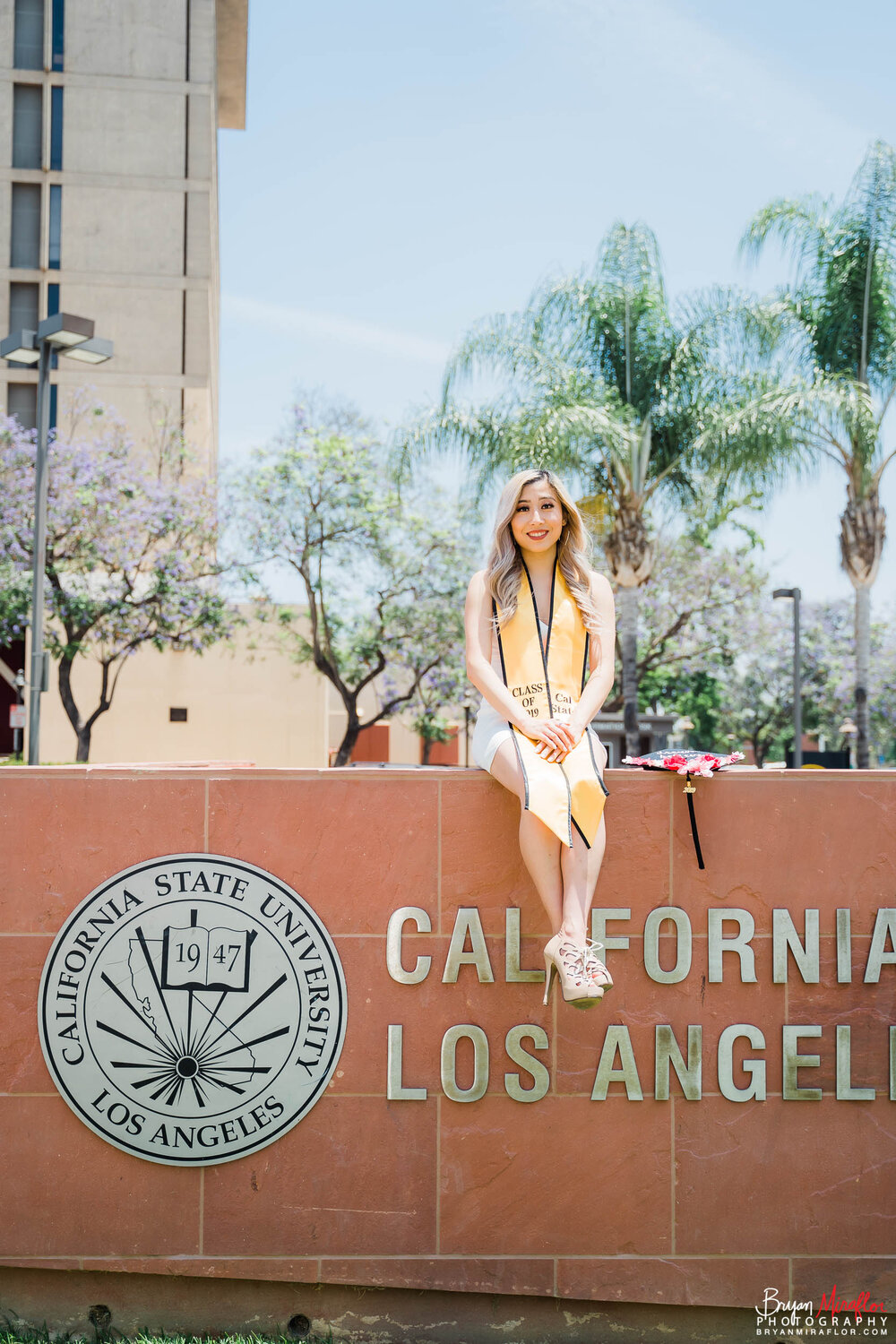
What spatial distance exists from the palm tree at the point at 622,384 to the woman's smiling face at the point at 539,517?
48.4 ft

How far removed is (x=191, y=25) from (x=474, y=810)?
36.5 metres

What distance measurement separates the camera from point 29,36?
112 feet

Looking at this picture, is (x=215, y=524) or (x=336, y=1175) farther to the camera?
(x=215, y=524)

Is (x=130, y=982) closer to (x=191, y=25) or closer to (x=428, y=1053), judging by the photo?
(x=428, y=1053)

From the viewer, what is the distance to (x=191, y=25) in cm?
3444

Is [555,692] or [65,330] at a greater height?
[65,330]

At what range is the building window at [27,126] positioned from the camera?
111ft

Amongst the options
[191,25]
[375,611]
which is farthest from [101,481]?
[191,25]

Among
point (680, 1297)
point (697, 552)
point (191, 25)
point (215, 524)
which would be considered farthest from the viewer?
point (191, 25)

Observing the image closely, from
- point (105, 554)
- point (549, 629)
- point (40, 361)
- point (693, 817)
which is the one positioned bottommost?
point (693, 817)

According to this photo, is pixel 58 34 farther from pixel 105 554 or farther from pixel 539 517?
pixel 539 517

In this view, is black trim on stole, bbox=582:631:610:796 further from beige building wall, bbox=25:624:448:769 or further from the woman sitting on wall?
beige building wall, bbox=25:624:448:769

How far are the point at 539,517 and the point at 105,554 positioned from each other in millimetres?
19028

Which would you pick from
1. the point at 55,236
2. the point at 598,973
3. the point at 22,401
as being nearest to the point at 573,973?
the point at 598,973
